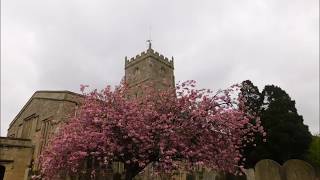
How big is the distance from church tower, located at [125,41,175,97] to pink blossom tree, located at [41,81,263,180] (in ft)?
138

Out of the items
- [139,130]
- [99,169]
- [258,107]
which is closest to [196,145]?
[139,130]

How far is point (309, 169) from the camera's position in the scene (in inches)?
169

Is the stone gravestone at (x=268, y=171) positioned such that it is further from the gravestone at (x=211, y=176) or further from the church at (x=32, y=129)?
the church at (x=32, y=129)

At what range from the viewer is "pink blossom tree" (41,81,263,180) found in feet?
33.8

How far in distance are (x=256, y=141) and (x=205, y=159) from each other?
22.0 metres

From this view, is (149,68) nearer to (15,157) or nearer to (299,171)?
(15,157)

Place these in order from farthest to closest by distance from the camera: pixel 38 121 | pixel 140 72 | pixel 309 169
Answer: pixel 140 72 < pixel 38 121 < pixel 309 169

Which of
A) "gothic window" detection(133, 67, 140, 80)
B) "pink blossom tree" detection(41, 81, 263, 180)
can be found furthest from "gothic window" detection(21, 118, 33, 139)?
A: "gothic window" detection(133, 67, 140, 80)

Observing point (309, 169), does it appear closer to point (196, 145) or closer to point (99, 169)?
point (196, 145)

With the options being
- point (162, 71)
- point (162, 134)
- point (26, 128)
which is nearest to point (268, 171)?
point (162, 134)

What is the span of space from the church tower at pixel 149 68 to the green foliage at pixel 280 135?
22787 millimetres

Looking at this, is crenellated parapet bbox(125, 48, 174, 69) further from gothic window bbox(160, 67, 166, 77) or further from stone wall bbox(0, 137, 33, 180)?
stone wall bbox(0, 137, 33, 180)

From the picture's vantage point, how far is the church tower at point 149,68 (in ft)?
180

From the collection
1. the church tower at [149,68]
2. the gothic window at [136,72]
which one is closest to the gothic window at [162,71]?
the church tower at [149,68]
